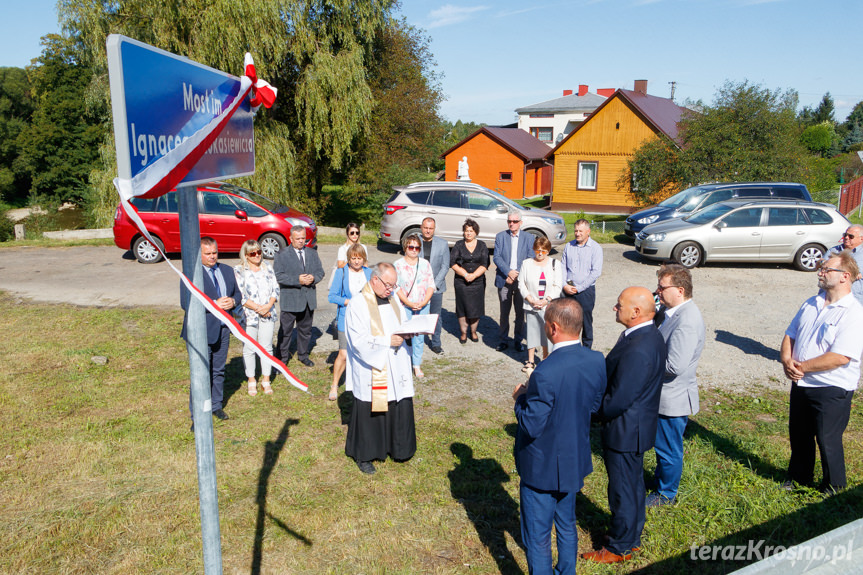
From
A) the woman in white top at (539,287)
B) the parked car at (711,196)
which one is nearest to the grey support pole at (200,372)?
the woman in white top at (539,287)

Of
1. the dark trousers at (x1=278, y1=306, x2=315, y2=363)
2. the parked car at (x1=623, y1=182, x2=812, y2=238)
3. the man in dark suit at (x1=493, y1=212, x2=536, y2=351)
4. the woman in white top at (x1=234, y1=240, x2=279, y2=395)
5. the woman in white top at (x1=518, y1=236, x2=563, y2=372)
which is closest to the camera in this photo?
the woman in white top at (x1=234, y1=240, x2=279, y2=395)

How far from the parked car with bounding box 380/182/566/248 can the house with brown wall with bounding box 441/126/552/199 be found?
82.2ft

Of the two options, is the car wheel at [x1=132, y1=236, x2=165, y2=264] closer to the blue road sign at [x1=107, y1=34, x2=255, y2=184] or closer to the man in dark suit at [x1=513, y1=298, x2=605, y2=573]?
the man in dark suit at [x1=513, y1=298, x2=605, y2=573]

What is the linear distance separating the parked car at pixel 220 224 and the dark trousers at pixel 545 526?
36.4 ft

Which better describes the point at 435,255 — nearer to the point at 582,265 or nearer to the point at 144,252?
the point at 582,265

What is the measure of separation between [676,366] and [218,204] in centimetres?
1246

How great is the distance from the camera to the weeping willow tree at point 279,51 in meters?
17.2

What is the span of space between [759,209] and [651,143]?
12.2 meters

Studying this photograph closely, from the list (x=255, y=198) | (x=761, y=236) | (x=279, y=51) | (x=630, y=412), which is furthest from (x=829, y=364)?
(x=279, y=51)

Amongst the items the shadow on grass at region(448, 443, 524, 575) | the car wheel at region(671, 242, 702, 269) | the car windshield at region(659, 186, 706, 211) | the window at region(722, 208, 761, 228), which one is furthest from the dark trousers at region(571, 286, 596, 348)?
the car windshield at region(659, 186, 706, 211)

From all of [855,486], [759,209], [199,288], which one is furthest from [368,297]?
[759,209]

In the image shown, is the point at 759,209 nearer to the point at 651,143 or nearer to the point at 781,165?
the point at 781,165

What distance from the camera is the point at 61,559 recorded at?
13.4 ft

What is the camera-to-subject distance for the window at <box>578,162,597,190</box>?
34000 mm
